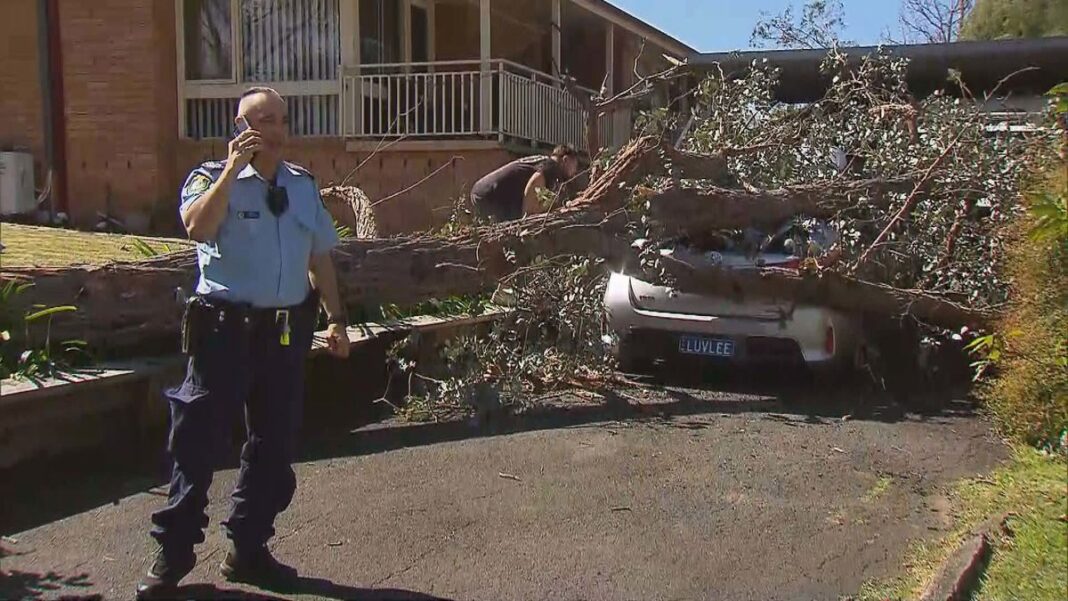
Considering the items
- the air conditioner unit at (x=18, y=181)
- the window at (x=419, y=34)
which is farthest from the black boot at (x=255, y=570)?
the window at (x=419, y=34)

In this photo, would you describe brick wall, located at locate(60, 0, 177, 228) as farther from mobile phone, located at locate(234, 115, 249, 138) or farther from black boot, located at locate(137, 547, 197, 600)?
black boot, located at locate(137, 547, 197, 600)

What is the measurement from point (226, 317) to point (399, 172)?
10817 millimetres

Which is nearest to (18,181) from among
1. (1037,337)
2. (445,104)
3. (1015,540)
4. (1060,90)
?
(445,104)

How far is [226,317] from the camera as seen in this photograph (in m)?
3.96

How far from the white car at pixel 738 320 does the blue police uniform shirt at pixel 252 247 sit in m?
3.91

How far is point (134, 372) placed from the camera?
582cm

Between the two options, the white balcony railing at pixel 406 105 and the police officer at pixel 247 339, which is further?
the white balcony railing at pixel 406 105

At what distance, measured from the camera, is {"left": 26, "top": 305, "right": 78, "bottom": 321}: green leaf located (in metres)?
5.71

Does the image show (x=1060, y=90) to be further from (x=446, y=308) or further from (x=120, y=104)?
(x=120, y=104)

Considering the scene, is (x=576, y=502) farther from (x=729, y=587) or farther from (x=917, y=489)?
(x=917, y=489)

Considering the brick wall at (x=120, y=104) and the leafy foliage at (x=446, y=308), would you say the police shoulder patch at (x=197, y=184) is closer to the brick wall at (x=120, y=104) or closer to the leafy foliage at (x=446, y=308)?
the leafy foliage at (x=446, y=308)

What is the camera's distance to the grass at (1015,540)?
12.9 ft

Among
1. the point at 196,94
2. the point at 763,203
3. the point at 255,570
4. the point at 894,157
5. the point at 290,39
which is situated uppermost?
the point at 290,39

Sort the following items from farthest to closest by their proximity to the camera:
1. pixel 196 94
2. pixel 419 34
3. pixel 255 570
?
pixel 419 34 → pixel 196 94 → pixel 255 570
